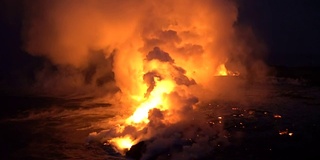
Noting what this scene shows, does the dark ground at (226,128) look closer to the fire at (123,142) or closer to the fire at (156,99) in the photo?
the fire at (123,142)

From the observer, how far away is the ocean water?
20141mm

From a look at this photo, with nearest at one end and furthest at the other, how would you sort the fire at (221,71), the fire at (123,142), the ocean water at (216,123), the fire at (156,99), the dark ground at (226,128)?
the dark ground at (226,128) → the ocean water at (216,123) → the fire at (123,142) → the fire at (156,99) → the fire at (221,71)

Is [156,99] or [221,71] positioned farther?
[221,71]

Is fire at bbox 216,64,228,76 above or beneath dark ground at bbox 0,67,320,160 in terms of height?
above

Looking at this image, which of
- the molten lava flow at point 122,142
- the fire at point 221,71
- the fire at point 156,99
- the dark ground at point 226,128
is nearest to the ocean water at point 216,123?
the dark ground at point 226,128

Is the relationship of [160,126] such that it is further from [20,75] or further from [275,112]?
[20,75]

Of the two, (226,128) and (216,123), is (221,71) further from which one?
(226,128)

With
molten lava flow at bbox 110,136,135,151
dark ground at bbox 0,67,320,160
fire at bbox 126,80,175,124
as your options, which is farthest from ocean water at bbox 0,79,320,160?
fire at bbox 126,80,175,124

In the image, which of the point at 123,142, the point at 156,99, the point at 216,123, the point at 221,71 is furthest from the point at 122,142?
the point at 221,71

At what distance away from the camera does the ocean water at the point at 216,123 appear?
2014 cm

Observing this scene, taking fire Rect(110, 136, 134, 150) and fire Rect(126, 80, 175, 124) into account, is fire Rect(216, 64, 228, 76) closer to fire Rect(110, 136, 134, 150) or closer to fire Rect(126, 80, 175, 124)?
fire Rect(126, 80, 175, 124)

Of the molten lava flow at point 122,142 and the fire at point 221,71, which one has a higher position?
the fire at point 221,71

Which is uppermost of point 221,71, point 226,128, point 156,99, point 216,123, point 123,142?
point 221,71

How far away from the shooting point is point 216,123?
24859 mm
